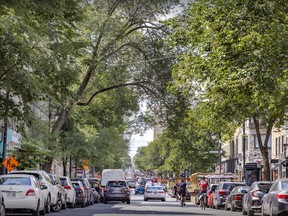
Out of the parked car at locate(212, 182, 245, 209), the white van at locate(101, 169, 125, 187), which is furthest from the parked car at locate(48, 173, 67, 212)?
the white van at locate(101, 169, 125, 187)

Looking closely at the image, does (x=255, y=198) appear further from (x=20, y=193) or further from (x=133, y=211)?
(x=20, y=193)

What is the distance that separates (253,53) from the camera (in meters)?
27.4

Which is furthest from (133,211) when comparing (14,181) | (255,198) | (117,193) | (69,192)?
(117,193)

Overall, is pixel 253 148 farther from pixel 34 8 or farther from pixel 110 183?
pixel 34 8

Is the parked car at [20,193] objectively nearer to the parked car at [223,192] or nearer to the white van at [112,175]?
the parked car at [223,192]

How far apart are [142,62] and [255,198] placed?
59.3 ft

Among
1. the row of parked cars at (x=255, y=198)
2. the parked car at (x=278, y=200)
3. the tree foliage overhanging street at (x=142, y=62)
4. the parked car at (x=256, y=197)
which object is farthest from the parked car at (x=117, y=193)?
the parked car at (x=278, y=200)

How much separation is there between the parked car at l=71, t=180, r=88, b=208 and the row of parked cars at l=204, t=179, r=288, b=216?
7923mm

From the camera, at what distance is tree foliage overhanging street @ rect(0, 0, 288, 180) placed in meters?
26.8

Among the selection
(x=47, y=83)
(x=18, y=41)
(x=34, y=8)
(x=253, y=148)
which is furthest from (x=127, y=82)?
(x=253, y=148)

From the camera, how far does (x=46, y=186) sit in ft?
101

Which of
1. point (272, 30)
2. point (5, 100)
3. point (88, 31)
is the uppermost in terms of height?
point (88, 31)

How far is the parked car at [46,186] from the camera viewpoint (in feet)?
101

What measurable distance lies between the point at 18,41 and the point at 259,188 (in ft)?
42.3
